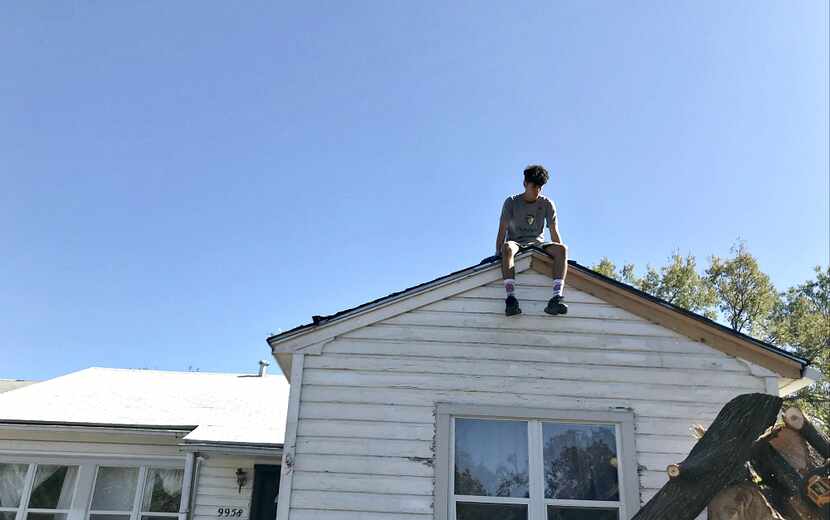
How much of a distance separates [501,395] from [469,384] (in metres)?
0.31

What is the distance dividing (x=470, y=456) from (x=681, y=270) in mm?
21491

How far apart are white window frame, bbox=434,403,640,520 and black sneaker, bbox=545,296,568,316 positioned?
0.92 meters

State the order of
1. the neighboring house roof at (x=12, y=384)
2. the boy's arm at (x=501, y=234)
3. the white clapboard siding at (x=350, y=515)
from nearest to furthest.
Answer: the white clapboard siding at (x=350, y=515) < the boy's arm at (x=501, y=234) < the neighboring house roof at (x=12, y=384)

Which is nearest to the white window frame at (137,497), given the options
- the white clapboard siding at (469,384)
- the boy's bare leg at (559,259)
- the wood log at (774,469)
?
the white clapboard siding at (469,384)

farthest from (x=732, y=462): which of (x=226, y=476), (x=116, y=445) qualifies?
(x=116, y=445)

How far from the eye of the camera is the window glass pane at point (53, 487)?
8.98m

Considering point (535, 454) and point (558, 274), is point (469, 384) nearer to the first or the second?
point (535, 454)

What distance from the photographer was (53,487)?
9070 mm

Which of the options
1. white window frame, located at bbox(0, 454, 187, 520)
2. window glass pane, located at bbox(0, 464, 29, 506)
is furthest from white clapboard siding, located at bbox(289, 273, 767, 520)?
window glass pane, located at bbox(0, 464, 29, 506)

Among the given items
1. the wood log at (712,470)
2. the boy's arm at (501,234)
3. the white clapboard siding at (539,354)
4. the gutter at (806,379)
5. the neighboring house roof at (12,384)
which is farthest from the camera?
the neighboring house roof at (12,384)

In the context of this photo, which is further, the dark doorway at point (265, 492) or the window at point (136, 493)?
the window at point (136, 493)

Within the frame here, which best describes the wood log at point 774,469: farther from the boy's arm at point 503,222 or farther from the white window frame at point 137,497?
the white window frame at point 137,497

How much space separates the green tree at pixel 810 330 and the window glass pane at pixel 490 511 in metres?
18.4

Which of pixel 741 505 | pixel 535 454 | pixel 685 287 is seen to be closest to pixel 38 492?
pixel 535 454
